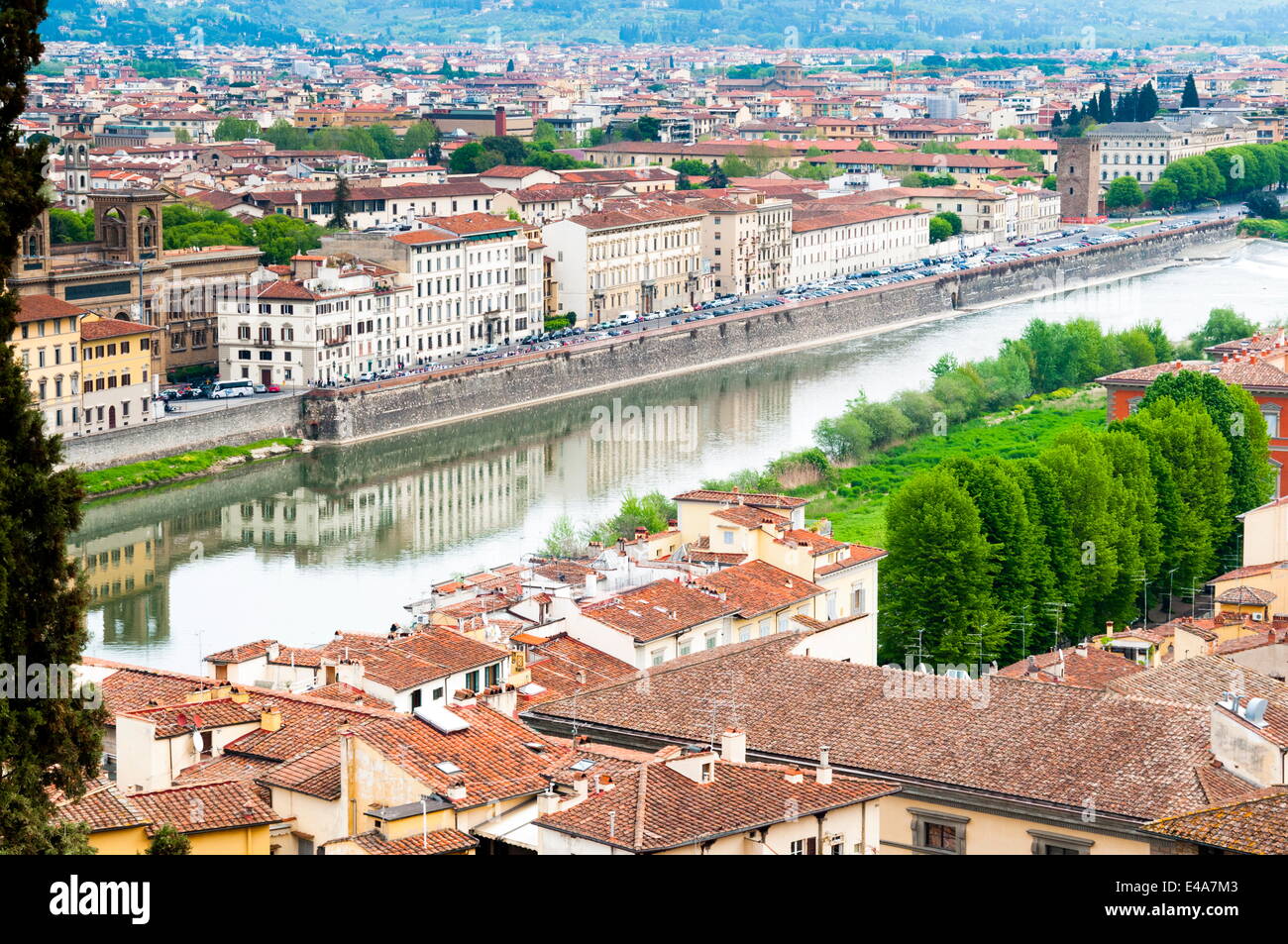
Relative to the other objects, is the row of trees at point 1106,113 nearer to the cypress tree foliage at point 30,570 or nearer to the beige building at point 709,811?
the beige building at point 709,811

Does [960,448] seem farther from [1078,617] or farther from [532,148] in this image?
[532,148]

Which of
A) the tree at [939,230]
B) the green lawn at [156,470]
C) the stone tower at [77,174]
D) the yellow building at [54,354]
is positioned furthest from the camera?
the tree at [939,230]

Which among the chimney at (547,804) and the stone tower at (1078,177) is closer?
the chimney at (547,804)

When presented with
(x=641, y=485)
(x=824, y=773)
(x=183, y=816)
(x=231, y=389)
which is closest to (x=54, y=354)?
(x=231, y=389)

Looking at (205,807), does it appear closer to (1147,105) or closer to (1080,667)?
(1080,667)

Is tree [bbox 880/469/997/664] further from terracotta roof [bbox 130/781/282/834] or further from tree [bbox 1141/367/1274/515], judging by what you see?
terracotta roof [bbox 130/781/282/834]

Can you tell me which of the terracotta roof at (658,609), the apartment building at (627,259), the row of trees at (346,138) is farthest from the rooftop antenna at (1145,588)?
the row of trees at (346,138)
